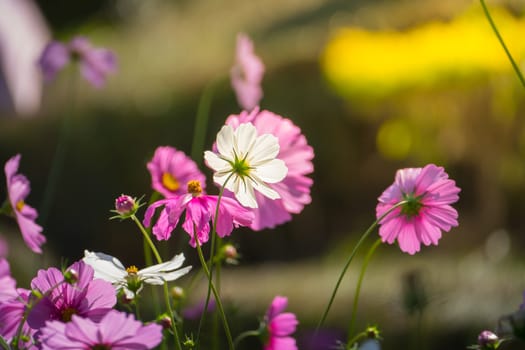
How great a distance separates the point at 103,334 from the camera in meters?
0.35

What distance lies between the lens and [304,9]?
5.00 meters

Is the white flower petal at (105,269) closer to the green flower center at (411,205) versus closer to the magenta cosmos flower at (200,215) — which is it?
the magenta cosmos flower at (200,215)

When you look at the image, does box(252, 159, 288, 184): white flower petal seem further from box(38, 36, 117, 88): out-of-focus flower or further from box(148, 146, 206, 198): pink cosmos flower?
box(38, 36, 117, 88): out-of-focus flower

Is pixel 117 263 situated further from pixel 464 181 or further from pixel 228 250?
pixel 464 181

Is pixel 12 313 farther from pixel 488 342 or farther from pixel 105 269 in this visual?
pixel 488 342

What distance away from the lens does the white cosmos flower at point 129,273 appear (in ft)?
1.34

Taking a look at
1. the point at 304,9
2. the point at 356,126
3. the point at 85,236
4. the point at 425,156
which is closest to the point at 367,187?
the point at 356,126

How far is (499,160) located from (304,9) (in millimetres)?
2014

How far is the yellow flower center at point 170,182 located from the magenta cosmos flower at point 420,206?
0.13 meters

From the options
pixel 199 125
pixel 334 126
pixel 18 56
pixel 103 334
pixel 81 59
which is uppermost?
pixel 334 126

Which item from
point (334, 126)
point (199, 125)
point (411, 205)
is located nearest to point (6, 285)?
point (411, 205)

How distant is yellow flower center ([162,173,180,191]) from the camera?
→ 0.53 metres

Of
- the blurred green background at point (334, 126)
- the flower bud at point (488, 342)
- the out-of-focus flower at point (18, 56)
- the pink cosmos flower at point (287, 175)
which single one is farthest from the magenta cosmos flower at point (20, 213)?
the out-of-focus flower at point (18, 56)

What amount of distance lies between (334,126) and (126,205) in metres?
3.49
